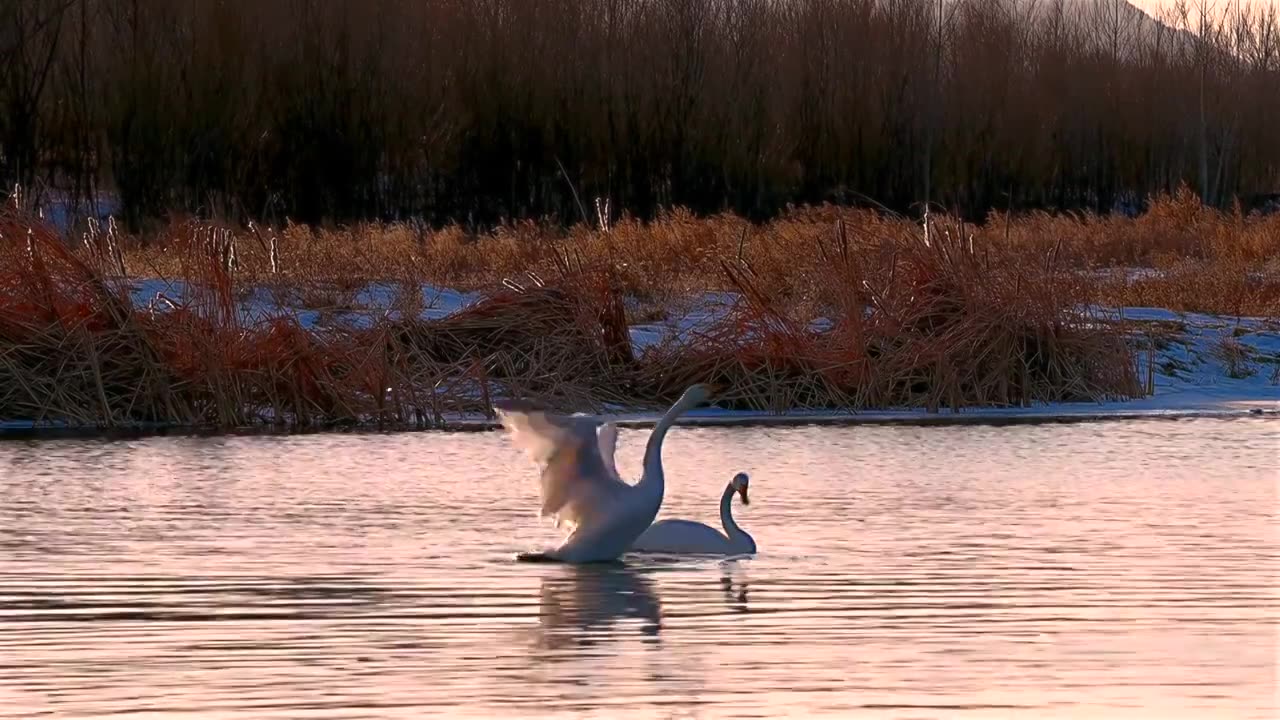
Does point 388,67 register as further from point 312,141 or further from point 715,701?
point 715,701

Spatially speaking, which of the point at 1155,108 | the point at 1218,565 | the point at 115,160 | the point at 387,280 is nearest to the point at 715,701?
the point at 1218,565

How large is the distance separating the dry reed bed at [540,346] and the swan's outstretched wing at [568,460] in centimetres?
624

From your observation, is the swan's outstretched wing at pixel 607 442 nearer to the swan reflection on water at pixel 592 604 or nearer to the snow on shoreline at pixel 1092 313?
the swan reflection on water at pixel 592 604

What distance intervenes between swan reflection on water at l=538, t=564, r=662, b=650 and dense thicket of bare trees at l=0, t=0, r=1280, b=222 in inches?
825

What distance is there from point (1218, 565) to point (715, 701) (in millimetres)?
3165

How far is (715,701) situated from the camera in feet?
19.0

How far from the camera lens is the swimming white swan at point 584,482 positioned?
8570mm

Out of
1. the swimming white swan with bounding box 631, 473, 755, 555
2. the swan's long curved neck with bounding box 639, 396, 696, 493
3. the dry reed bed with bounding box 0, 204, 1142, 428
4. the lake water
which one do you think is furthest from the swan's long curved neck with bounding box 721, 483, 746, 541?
the dry reed bed with bounding box 0, 204, 1142, 428

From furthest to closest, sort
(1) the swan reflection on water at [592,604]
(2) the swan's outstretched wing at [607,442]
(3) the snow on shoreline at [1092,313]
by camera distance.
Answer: (3) the snow on shoreline at [1092,313] → (2) the swan's outstretched wing at [607,442] → (1) the swan reflection on water at [592,604]

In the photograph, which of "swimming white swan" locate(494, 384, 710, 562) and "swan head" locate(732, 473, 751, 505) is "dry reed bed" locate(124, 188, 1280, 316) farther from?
"swimming white swan" locate(494, 384, 710, 562)

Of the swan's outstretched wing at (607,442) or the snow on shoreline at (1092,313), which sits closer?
the swan's outstretched wing at (607,442)

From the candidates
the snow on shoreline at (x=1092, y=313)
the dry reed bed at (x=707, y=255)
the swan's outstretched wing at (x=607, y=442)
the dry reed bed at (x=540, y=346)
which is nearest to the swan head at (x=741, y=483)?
the swan's outstretched wing at (x=607, y=442)

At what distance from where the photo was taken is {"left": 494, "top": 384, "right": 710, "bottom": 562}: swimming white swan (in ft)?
28.1

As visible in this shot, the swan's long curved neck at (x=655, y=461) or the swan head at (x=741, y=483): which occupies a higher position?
the swan's long curved neck at (x=655, y=461)
